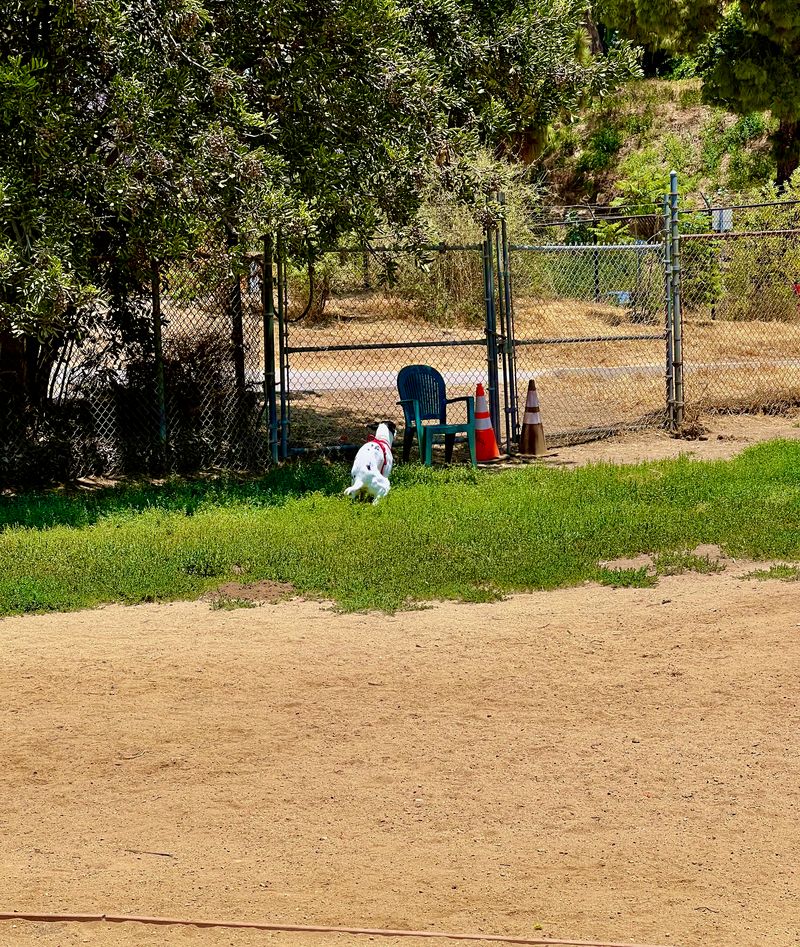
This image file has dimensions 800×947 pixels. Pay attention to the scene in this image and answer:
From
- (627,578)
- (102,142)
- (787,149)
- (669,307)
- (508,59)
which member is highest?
(787,149)

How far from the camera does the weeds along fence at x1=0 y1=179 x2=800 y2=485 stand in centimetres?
1241

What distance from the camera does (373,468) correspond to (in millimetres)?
10812

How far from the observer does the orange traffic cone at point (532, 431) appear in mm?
13680

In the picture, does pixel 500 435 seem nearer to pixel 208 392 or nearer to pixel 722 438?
pixel 722 438

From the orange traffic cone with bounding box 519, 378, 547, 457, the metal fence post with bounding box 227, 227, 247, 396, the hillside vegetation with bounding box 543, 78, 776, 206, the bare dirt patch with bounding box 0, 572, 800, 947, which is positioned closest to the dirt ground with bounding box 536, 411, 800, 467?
the orange traffic cone with bounding box 519, 378, 547, 457

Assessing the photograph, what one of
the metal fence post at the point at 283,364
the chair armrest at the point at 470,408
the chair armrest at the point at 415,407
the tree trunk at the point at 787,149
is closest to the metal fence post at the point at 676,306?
the chair armrest at the point at 470,408

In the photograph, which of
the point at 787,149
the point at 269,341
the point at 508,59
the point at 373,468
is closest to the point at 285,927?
the point at 373,468

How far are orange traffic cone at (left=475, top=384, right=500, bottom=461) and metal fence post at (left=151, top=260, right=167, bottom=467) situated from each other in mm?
3026

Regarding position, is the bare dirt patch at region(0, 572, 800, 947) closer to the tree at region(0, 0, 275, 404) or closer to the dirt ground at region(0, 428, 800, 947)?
the dirt ground at region(0, 428, 800, 947)

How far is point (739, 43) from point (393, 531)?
24379mm

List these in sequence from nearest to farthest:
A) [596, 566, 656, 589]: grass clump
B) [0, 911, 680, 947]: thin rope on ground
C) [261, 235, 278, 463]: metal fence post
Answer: [0, 911, 680, 947]: thin rope on ground → [596, 566, 656, 589]: grass clump → [261, 235, 278, 463]: metal fence post

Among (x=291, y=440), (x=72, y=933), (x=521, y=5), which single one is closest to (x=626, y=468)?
(x=291, y=440)

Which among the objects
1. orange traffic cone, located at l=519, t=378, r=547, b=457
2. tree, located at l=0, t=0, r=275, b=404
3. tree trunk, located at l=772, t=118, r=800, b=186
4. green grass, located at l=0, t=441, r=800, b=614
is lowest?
green grass, located at l=0, t=441, r=800, b=614

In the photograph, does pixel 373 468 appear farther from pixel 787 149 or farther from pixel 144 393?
pixel 787 149
